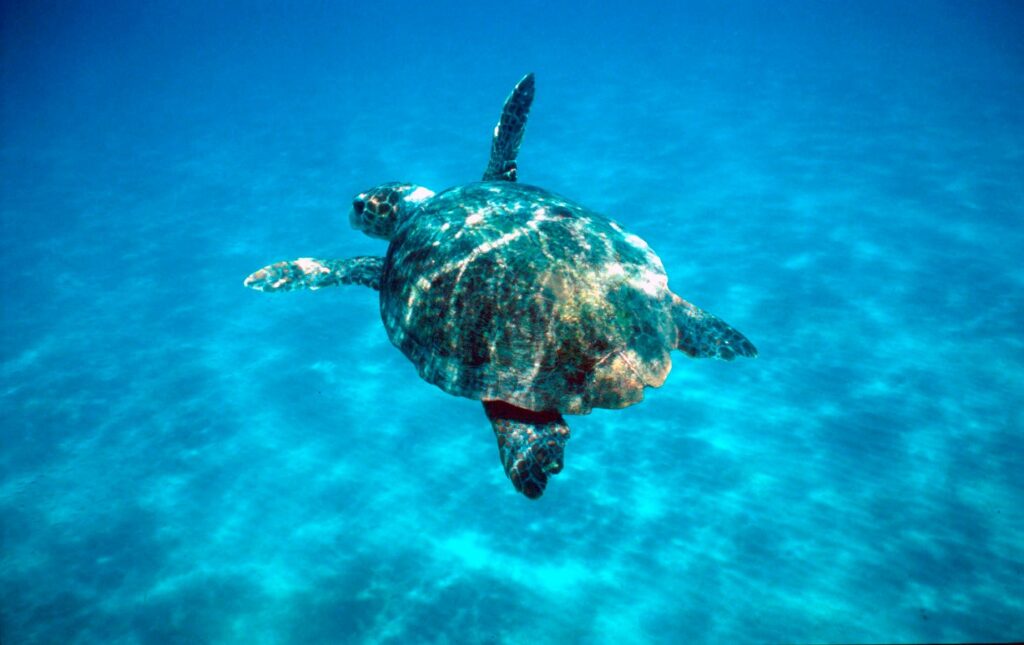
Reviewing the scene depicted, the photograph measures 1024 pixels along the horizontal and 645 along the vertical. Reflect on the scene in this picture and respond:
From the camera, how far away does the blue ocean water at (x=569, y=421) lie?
7.51 metres

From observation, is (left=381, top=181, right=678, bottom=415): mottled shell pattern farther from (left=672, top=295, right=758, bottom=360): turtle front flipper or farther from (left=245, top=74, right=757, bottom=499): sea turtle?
(left=672, top=295, right=758, bottom=360): turtle front flipper

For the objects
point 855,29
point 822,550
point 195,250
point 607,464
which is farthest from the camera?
point 855,29

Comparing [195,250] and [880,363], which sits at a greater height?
[195,250]

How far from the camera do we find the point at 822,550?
7.71 meters

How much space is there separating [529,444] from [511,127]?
4.81m

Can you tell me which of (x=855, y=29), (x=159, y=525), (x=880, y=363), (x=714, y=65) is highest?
(x=855, y=29)

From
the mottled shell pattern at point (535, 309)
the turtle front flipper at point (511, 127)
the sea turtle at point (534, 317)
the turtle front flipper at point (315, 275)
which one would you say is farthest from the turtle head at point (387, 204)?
the mottled shell pattern at point (535, 309)

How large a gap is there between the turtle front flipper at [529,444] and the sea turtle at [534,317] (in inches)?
0.5

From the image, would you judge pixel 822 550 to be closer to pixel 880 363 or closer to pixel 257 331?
pixel 880 363

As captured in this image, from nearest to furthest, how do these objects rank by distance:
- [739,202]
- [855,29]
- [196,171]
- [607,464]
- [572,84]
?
[607,464]
[739,202]
[196,171]
[572,84]
[855,29]

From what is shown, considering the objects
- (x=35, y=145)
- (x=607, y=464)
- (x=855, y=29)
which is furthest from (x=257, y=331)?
(x=855, y=29)

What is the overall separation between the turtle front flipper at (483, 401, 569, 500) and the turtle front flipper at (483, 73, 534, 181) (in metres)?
3.96

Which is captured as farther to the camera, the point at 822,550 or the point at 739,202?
the point at 739,202

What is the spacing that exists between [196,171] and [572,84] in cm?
2090
